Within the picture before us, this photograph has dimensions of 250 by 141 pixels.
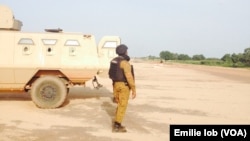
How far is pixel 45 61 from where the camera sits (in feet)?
29.7

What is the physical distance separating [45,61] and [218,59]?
117m

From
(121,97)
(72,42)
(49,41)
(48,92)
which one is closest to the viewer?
(121,97)

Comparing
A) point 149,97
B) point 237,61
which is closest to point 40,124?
point 149,97

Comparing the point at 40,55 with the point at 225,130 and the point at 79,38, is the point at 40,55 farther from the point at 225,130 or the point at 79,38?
the point at 225,130

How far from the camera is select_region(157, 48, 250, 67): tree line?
6994cm

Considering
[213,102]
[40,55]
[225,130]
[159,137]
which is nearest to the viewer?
[225,130]

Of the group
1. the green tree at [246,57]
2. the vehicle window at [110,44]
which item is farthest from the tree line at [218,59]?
the vehicle window at [110,44]

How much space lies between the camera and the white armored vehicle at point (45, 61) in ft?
29.3

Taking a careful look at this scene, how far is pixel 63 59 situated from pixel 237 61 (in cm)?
7018

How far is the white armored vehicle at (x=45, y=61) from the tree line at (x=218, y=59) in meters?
61.6

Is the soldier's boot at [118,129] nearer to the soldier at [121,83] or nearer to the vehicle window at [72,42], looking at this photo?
the soldier at [121,83]

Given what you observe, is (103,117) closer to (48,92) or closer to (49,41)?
(48,92)

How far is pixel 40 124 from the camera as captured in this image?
708cm
